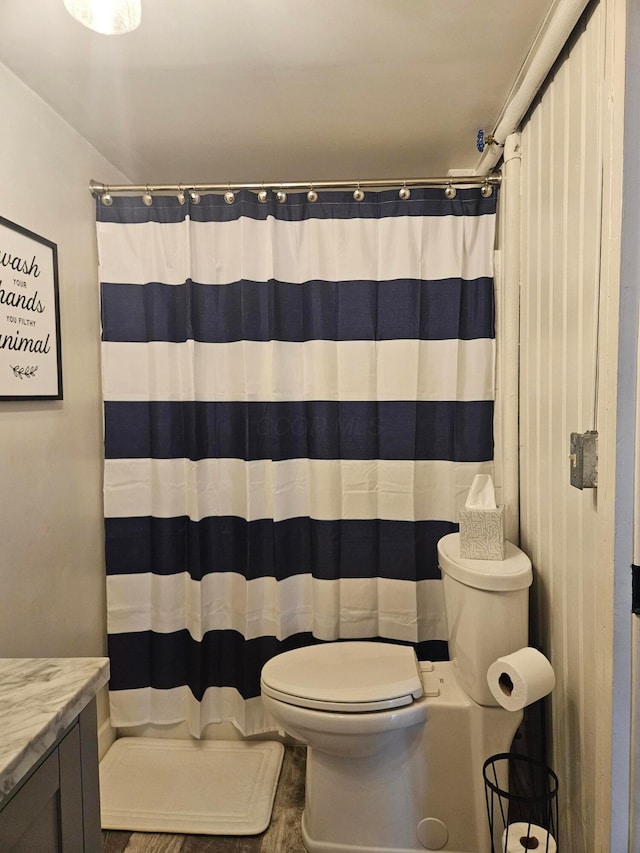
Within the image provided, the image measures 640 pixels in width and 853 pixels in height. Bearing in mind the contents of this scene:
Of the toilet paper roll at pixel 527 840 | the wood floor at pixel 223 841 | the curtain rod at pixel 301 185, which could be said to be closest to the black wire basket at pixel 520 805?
the toilet paper roll at pixel 527 840

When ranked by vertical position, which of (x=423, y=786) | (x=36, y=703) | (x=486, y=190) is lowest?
(x=423, y=786)

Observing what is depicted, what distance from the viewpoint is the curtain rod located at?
72.1 inches

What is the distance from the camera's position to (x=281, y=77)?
149cm

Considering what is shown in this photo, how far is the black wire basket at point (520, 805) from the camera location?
1249 millimetres

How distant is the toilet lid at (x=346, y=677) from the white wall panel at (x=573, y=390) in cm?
42

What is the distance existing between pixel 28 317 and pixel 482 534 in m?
1.51

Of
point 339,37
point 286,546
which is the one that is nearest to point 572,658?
point 286,546

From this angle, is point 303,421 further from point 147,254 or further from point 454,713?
point 454,713

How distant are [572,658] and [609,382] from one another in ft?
2.42

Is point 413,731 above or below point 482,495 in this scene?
below

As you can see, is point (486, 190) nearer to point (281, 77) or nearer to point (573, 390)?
point (281, 77)

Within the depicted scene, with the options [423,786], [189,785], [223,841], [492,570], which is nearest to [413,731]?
[423,786]

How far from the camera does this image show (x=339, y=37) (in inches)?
52.0

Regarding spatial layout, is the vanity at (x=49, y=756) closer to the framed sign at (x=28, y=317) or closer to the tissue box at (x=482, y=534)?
the framed sign at (x=28, y=317)
